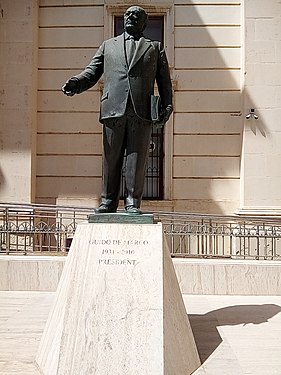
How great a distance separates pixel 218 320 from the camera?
6.29 metres

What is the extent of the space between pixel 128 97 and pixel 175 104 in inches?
329

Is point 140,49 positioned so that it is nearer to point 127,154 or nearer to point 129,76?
point 129,76

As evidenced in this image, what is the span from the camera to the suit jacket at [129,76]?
5.37 metres

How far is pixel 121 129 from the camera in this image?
547 centimetres

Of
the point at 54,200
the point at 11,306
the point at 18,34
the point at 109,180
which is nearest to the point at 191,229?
the point at 54,200

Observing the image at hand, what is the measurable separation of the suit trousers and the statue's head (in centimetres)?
97

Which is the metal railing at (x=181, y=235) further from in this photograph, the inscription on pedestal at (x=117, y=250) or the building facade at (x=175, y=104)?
the inscription on pedestal at (x=117, y=250)

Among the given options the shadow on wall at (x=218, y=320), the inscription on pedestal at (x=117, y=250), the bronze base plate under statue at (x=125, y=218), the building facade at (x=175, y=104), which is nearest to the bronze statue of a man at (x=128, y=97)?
the bronze base plate under statue at (x=125, y=218)

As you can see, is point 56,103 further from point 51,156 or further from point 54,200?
point 54,200

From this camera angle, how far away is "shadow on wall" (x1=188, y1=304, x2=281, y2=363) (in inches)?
200

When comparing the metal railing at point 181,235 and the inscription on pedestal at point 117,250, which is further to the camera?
the metal railing at point 181,235

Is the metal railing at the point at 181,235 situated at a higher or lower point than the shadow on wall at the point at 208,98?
lower

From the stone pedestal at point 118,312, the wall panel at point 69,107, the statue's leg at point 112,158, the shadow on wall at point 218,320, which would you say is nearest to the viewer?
the stone pedestal at point 118,312

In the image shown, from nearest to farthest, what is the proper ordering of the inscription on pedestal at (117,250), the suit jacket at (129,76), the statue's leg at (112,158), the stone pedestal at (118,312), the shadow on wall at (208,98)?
the stone pedestal at (118,312) → the inscription on pedestal at (117,250) → the suit jacket at (129,76) → the statue's leg at (112,158) → the shadow on wall at (208,98)
